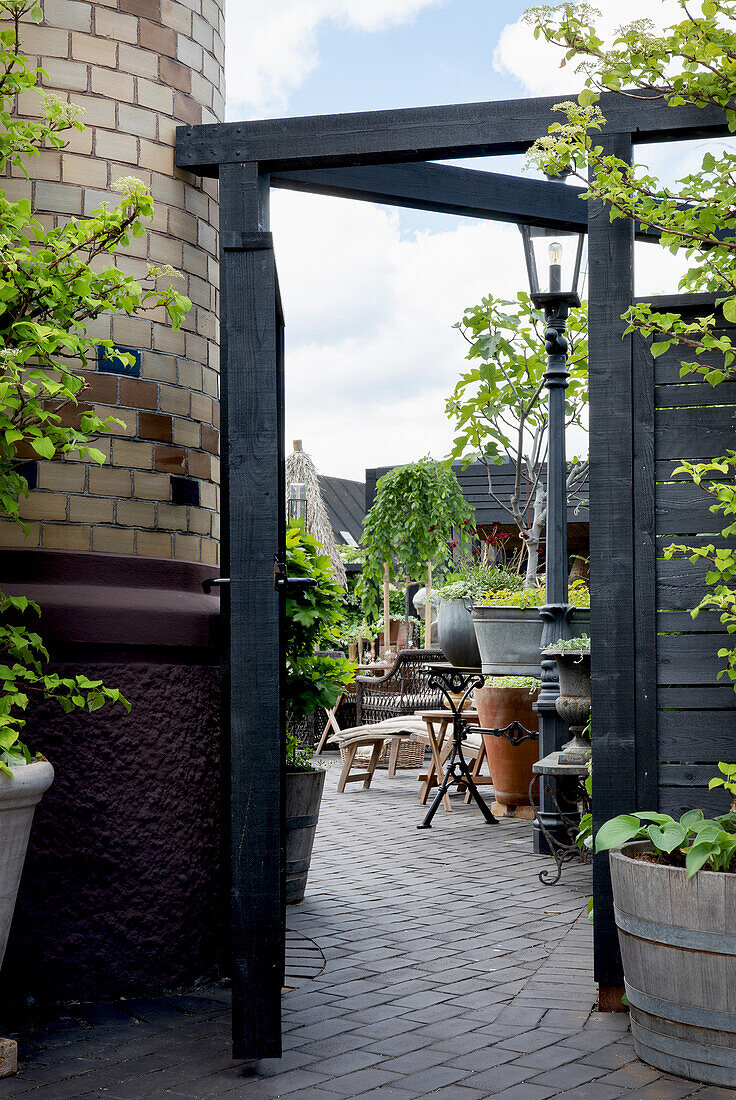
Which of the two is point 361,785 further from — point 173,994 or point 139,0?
point 139,0

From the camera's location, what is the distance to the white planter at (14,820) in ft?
8.92

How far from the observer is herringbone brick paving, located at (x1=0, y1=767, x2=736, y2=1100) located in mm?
2646

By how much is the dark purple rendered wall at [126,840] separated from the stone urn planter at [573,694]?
2.16 metres

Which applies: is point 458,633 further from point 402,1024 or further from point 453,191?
point 402,1024

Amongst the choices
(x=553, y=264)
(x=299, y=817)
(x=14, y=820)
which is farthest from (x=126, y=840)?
(x=553, y=264)

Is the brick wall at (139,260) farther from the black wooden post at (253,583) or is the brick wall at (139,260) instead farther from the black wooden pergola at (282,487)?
the black wooden post at (253,583)

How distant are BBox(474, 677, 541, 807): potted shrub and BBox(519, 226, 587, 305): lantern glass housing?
251 cm

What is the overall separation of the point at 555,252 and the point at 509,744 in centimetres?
319

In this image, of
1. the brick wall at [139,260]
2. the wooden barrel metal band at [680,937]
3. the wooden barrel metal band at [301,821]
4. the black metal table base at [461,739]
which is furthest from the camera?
the black metal table base at [461,739]

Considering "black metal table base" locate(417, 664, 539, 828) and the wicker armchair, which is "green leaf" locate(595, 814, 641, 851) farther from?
the wicker armchair

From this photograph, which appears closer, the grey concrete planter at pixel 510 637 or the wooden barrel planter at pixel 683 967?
the wooden barrel planter at pixel 683 967

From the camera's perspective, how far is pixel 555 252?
229 inches

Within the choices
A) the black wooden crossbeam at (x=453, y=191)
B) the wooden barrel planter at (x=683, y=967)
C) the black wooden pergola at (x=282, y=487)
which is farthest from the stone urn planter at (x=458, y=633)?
the wooden barrel planter at (x=683, y=967)

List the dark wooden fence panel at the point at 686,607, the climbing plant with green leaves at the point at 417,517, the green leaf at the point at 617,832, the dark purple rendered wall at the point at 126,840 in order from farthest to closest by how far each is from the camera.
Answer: the climbing plant with green leaves at the point at 417,517
the dark purple rendered wall at the point at 126,840
the dark wooden fence panel at the point at 686,607
the green leaf at the point at 617,832
